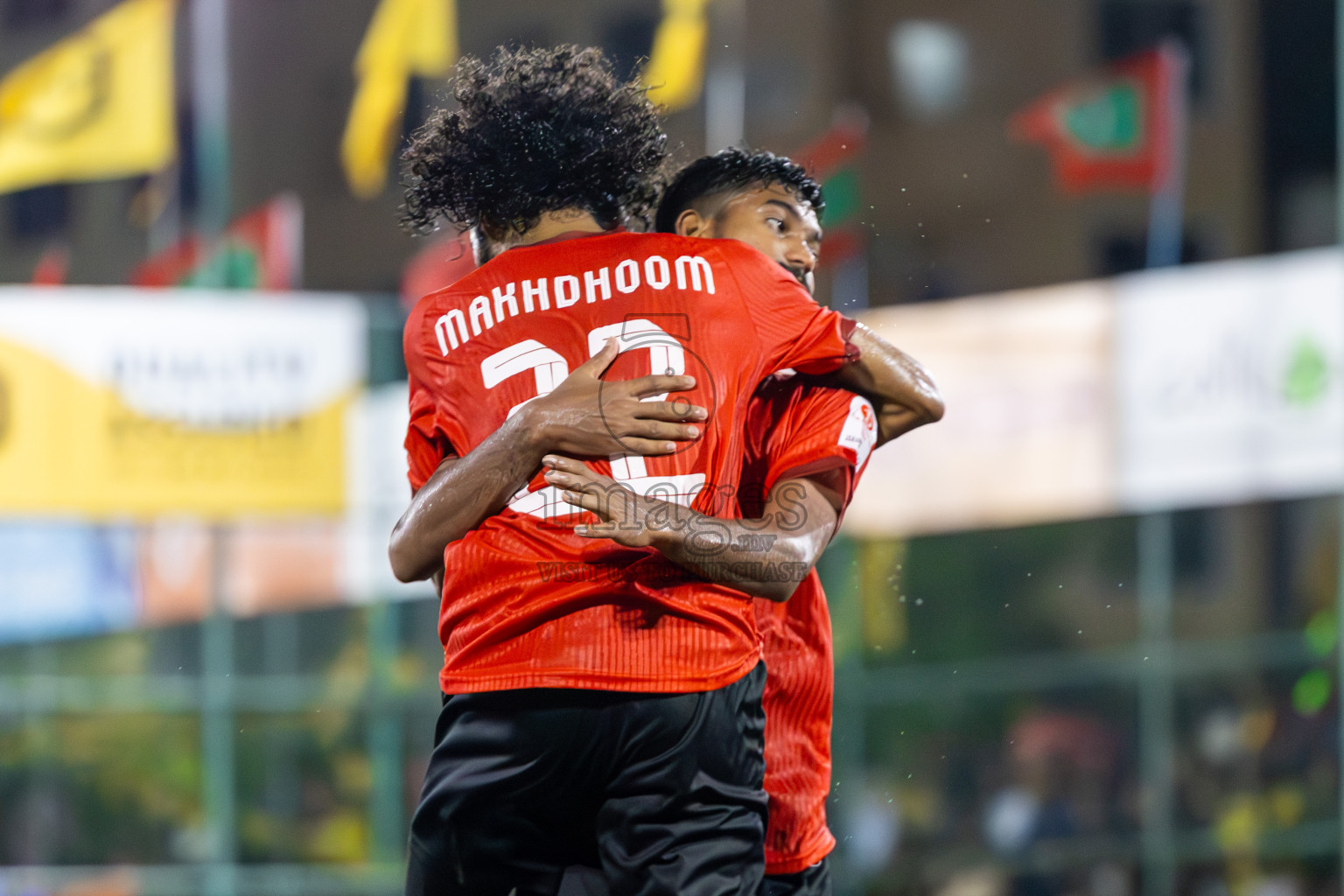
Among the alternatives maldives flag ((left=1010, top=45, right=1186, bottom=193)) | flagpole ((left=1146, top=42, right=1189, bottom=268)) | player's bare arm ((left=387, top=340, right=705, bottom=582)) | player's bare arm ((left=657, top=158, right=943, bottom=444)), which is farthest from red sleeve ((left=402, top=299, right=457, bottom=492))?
flagpole ((left=1146, top=42, right=1189, bottom=268))

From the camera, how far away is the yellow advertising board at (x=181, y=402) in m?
7.79

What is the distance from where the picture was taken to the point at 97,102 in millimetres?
9336

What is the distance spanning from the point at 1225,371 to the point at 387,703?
4690 millimetres

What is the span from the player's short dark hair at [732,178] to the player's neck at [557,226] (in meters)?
A: 0.31

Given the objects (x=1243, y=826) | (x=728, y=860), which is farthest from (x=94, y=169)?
(x=728, y=860)

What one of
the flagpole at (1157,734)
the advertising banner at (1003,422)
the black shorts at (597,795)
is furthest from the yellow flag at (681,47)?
the black shorts at (597,795)

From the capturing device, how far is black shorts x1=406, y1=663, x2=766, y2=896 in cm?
171

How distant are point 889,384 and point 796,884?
27.1 inches

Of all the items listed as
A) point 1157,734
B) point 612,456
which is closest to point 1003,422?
point 1157,734

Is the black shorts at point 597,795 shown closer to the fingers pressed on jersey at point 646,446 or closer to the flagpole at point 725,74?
the fingers pressed on jersey at point 646,446

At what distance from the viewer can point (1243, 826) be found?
9109 millimetres

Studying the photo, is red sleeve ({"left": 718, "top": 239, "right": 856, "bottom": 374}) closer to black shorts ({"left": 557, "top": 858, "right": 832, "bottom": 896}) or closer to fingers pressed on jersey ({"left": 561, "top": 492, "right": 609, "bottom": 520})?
fingers pressed on jersey ({"left": 561, "top": 492, "right": 609, "bottom": 520})

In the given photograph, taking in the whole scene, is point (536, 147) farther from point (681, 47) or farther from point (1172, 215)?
point (1172, 215)

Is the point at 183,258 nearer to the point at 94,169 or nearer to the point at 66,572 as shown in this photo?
the point at 94,169
